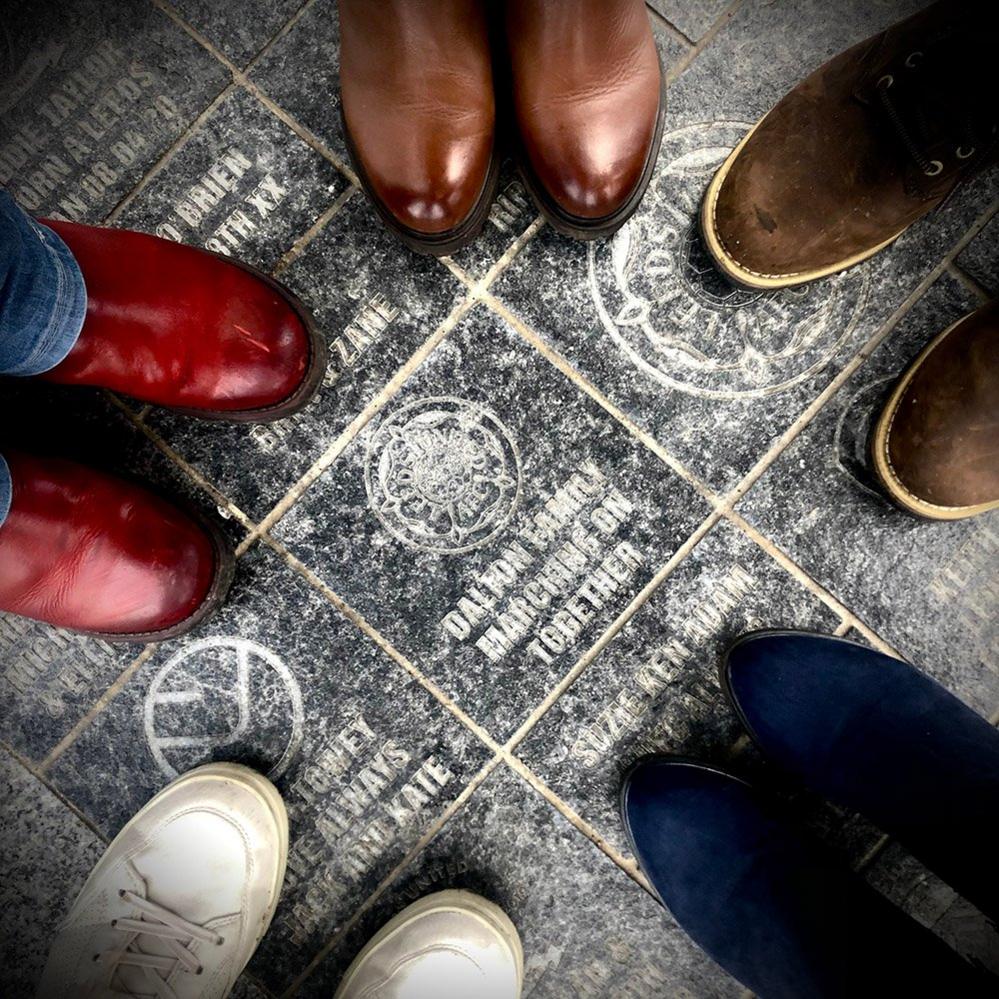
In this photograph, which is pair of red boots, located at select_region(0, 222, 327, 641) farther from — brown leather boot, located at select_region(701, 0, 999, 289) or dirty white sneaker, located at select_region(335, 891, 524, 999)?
brown leather boot, located at select_region(701, 0, 999, 289)

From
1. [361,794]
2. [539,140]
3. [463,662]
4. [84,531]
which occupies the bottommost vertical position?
[361,794]

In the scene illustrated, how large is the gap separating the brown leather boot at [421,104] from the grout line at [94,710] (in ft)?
2.96

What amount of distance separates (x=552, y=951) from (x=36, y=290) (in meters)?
1.34

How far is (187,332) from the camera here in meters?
1.04

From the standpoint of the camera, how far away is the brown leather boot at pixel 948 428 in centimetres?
108

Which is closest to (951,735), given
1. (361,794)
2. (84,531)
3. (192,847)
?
(361,794)

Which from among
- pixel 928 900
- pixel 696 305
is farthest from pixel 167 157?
pixel 928 900

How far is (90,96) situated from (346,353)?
0.67 metres

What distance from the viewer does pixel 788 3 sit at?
1.22m

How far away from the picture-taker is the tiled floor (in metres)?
1.21

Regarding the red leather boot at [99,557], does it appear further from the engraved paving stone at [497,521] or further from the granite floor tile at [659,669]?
the granite floor tile at [659,669]

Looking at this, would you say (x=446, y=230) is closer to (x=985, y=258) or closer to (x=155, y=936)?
(x=985, y=258)

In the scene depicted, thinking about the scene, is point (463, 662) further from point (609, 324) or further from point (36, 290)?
point (36, 290)

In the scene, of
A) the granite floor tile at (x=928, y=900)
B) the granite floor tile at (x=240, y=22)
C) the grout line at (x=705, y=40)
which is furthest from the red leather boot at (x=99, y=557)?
the granite floor tile at (x=928, y=900)
